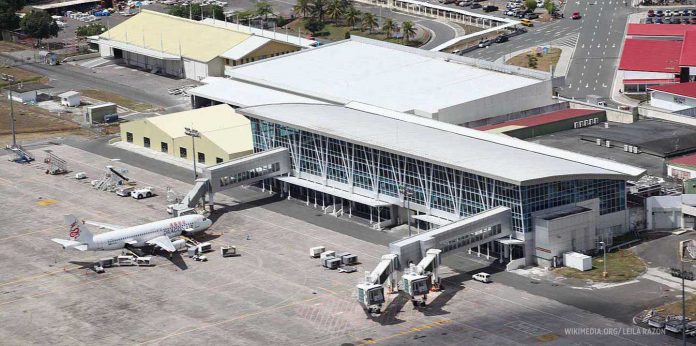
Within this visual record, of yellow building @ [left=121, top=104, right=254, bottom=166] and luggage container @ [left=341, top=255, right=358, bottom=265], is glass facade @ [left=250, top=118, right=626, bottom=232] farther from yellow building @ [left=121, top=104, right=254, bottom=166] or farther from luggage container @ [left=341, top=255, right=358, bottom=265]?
luggage container @ [left=341, top=255, right=358, bottom=265]

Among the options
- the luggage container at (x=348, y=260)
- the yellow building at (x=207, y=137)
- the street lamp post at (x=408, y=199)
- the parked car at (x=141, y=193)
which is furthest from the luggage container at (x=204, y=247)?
the yellow building at (x=207, y=137)

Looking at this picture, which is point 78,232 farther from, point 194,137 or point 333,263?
point 194,137

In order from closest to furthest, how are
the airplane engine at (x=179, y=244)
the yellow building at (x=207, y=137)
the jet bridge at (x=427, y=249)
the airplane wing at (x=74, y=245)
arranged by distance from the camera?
1. the jet bridge at (x=427, y=249)
2. the airplane wing at (x=74, y=245)
3. the airplane engine at (x=179, y=244)
4. the yellow building at (x=207, y=137)

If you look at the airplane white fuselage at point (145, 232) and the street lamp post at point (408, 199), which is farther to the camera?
the street lamp post at point (408, 199)

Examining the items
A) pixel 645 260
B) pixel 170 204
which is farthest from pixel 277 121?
pixel 645 260

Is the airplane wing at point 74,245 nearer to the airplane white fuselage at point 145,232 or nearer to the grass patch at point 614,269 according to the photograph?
the airplane white fuselage at point 145,232

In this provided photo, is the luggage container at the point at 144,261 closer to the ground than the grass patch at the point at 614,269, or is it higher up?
higher up

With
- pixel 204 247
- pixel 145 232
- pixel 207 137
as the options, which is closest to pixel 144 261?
pixel 145 232

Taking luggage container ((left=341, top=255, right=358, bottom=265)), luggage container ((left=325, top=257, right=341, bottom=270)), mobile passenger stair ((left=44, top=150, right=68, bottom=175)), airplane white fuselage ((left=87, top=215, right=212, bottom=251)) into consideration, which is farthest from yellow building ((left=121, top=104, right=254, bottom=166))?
luggage container ((left=325, top=257, right=341, bottom=270))
